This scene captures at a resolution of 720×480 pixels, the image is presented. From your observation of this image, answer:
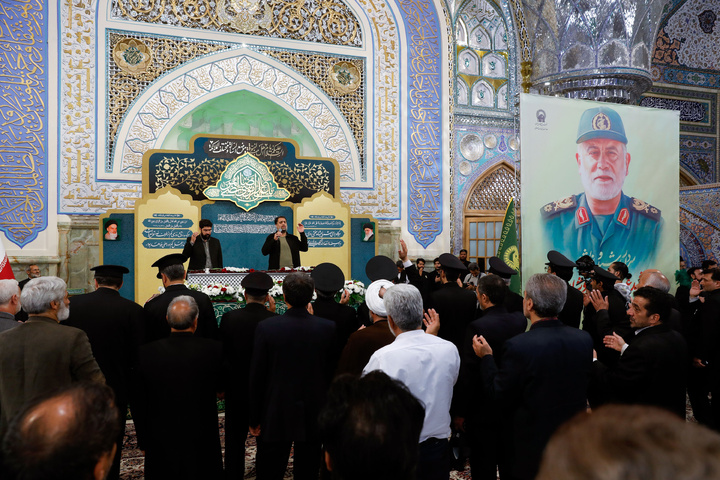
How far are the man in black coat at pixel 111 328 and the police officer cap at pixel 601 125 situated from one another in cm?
493

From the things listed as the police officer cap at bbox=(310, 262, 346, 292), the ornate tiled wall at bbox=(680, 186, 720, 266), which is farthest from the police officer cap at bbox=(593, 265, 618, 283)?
the ornate tiled wall at bbox=(680, 186, 720, 266)

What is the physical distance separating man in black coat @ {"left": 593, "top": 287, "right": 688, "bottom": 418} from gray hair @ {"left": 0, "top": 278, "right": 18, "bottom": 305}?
2651 millimetres

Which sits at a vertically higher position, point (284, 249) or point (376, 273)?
point (284, 249)

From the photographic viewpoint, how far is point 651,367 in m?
2.36

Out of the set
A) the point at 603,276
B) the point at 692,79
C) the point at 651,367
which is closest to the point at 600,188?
the point at 603,276

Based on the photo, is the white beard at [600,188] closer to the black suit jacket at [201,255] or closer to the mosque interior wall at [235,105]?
the mosque interior wall at [235,105]

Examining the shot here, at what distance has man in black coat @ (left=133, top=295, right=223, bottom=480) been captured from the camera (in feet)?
7.91

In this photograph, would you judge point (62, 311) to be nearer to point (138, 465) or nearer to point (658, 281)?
point (138, 465)

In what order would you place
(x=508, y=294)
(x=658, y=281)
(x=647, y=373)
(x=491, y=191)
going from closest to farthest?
(x=647, y=373) < (x=658, y=281) < (x=508, y=294) < (x=491, y=191)

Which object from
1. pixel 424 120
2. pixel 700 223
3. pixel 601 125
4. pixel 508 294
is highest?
pixel 424 120

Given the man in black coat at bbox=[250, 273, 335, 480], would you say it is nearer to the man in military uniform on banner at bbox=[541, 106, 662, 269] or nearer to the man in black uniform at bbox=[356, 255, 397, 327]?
the man in black uniform at bbox=[356, 255, 397, 327]

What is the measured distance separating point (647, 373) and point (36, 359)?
8.07 feet

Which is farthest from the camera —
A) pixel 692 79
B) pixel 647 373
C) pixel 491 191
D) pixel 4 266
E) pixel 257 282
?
pixel 692 79

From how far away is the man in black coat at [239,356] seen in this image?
297 centimetres
